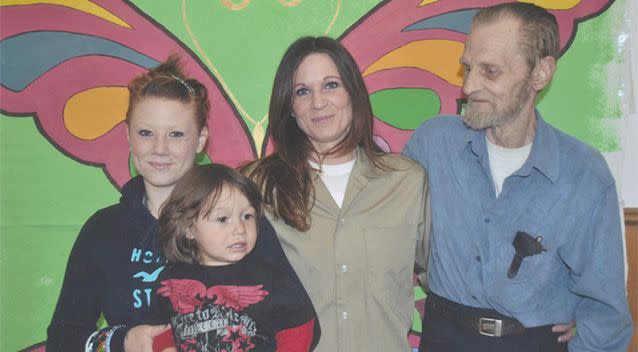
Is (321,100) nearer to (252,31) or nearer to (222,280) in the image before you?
(222,280)

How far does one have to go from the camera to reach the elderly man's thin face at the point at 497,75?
2062 millimetres

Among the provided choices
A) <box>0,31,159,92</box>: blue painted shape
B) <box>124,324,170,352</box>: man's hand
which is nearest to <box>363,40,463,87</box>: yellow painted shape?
<box>0,31,159,92</box>: blue painted shape

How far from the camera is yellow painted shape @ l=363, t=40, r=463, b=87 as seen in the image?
2.79m

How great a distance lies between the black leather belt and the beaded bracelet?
112cm

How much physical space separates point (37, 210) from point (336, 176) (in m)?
1.60

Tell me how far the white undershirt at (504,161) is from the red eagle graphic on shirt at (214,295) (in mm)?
933

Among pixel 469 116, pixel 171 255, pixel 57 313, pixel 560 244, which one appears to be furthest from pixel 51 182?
pixel 560 244

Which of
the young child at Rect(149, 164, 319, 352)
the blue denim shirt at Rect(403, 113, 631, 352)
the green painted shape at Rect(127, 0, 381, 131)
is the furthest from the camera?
the green painted shape at Rect(127, 0, 381, 131)

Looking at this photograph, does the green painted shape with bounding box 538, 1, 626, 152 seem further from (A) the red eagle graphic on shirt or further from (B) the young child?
(A) the red eagle graphic on shirt

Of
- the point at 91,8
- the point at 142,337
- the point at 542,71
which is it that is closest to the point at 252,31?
the point at 91,8

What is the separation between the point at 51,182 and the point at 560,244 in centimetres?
228

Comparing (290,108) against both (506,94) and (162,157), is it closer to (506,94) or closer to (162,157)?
(162,157)

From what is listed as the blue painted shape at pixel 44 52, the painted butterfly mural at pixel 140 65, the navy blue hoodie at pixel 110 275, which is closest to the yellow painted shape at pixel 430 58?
the painted butterfly mural at pixel 140 65

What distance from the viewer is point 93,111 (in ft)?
9.52
